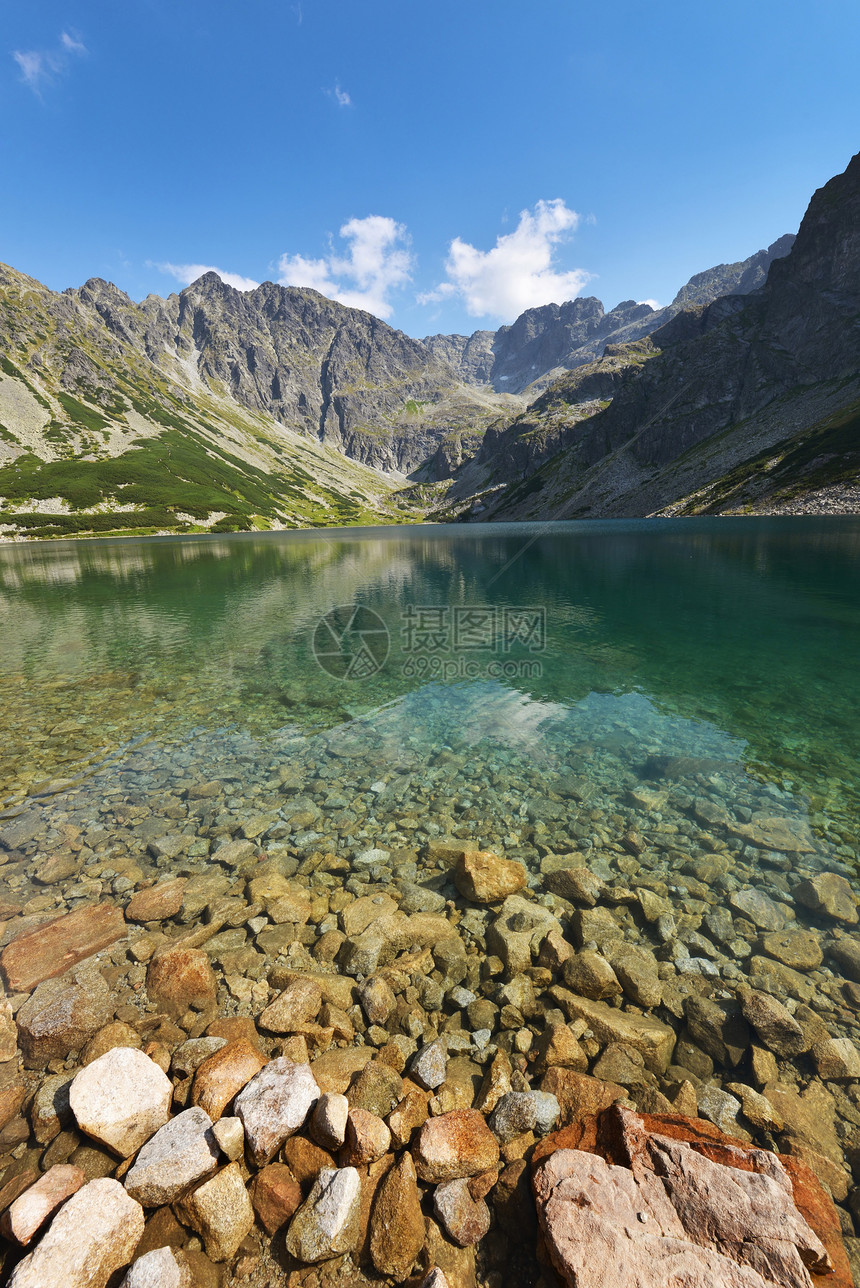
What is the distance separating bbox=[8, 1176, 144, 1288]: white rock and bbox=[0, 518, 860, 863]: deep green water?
812 centimetres

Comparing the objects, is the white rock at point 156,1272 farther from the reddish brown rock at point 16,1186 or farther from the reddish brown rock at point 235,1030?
the reddish brown rock at point 235,1030

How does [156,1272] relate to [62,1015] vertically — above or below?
above

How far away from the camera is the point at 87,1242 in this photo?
14.4 ft

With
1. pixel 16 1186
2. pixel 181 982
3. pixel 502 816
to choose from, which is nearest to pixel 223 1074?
pixel 16 1186

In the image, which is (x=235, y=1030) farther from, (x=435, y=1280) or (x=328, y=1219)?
(x=435, y=1280)

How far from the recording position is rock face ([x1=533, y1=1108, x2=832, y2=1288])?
409 centimetres

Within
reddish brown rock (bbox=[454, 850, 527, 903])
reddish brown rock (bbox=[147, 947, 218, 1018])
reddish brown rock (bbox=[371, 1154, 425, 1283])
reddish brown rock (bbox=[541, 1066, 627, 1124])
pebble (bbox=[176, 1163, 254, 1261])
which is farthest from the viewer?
reddish brown rock (bbox=[454, 850, 527, 903])

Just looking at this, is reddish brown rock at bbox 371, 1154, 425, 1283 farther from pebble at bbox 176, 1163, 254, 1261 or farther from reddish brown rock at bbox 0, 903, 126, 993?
reddish brown rock at bbox 0, 903, 126, 993

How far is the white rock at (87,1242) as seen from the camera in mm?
4125

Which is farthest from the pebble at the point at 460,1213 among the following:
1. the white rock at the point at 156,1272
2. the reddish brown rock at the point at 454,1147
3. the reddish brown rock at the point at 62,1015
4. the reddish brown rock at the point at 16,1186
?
the reddish brown rock at the point at 62,1015

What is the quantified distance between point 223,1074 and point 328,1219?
2.09 m

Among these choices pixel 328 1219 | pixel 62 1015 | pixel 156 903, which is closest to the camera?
pixel 328 1219

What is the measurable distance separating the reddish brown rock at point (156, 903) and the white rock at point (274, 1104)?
508 centimetres

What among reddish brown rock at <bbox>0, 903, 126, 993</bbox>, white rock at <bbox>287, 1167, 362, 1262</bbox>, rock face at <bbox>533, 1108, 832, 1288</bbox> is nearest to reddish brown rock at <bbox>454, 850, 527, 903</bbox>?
rock face at <bbox>533, 1108, 832, 1288</bbox>
